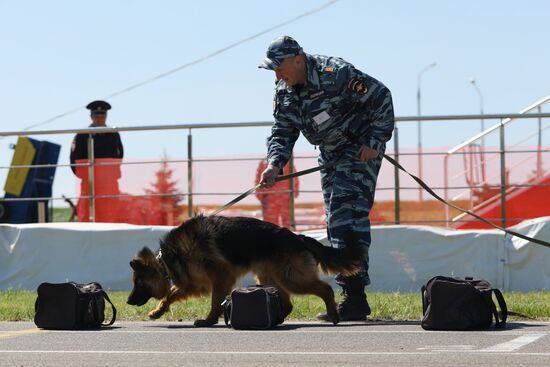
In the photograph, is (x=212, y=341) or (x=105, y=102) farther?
(x=105, y=102)

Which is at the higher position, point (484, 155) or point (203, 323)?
point (484, 155)

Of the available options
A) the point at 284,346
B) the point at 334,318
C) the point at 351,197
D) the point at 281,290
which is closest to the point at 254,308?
the point at 281,290

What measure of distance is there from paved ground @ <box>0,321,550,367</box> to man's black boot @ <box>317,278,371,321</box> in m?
0.29

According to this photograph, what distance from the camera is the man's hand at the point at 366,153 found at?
928cm

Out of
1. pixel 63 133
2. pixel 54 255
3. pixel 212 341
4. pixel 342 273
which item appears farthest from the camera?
pixel 63 133

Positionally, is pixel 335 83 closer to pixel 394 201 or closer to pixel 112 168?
pixel 394 201

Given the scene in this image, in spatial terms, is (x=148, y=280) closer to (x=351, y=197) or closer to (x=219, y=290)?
(x=219, y=290)

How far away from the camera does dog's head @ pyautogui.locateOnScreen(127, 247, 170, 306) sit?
31.3 ft

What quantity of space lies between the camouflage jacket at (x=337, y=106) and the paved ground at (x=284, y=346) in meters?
1.40

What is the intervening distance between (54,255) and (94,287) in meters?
4.87

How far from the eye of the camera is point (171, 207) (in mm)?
15039

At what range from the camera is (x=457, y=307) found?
8.34 metres

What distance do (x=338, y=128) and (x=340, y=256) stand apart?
0.97 metres

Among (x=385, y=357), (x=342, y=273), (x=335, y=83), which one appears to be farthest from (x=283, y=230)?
(x=385, y=357)
